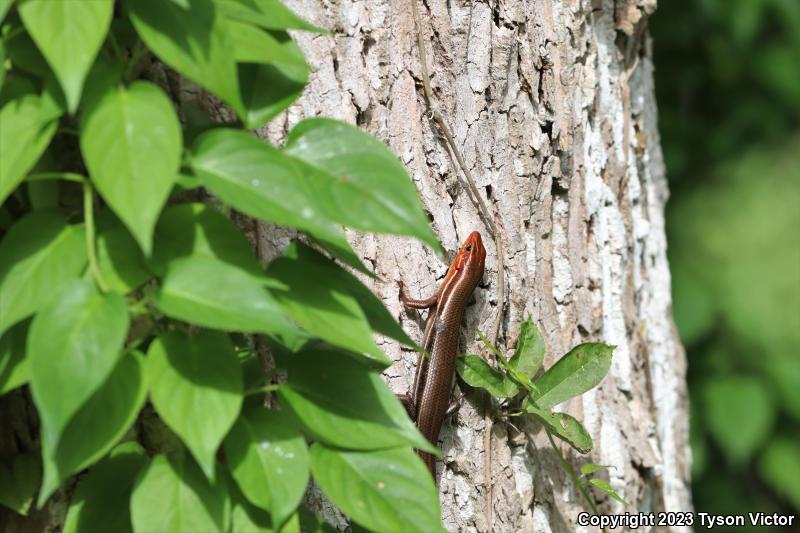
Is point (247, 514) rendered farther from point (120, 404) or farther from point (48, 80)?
point (48, 80)

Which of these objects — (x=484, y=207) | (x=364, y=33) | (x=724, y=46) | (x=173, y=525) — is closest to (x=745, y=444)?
(x=724, y=46)

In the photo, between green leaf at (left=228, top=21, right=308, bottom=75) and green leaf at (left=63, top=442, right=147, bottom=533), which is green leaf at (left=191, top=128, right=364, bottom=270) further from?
green leaf at (left=63, top=442, right=147, bottom=533)

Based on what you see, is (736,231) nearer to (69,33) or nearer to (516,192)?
(516,192)

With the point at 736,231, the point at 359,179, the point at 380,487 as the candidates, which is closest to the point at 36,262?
the point at 359,179

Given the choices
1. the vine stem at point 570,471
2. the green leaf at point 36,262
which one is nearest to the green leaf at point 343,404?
the green leaf at point 36,262

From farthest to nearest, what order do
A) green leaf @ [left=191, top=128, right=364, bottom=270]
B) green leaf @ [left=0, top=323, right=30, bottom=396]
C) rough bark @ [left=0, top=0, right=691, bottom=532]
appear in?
rough bark @ [left=0, top=0, right=691, bottom=532] < green leaf @ [left=0, top=323, right=30, bottom=396] < green leaf @ [left=191, top=128, right=364, bottom=270]

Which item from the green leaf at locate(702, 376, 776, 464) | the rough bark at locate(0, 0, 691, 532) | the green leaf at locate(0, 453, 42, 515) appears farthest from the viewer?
the green leaf at locate(702, 376, 776, 464)

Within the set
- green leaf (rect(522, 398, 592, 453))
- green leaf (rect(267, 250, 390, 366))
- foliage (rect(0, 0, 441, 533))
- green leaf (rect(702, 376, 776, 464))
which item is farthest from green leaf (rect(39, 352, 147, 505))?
green leaf (rect(702, 376, 776, 464))
